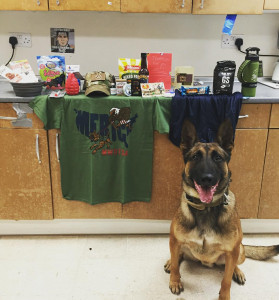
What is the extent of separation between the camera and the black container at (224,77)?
2021mm

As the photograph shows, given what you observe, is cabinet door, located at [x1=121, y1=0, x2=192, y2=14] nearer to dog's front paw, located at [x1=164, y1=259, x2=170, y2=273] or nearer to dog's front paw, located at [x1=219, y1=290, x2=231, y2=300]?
dog's front paw, located at [x1=164, y1=259, x2=170, y2=273]

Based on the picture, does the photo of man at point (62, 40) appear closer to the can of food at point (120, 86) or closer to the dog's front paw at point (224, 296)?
the can of food at point (120, 86)

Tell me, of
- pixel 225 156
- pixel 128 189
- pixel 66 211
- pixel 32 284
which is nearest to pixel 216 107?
pixel 225 156

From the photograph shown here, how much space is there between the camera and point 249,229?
236cm

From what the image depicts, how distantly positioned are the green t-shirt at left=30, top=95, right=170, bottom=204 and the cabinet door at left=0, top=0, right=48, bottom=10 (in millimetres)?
624

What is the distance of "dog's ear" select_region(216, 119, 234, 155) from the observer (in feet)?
5.46

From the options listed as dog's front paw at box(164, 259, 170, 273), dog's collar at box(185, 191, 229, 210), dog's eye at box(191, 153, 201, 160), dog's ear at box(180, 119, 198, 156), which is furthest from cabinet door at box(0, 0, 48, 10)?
dog's front paw at box(164, 259, 170, 273)

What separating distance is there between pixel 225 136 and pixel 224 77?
1.61ft

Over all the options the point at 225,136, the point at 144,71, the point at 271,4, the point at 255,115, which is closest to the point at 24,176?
the point at 144,71

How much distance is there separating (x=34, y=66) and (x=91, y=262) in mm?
1494

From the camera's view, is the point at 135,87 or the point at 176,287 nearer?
the point at 176,287

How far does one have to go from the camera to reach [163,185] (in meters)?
2.20

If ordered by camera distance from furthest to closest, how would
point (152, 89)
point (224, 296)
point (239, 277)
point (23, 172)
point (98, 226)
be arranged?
point (98, 226), point (23, 172), point (152, 89), point (239, 277), point (224, 296)

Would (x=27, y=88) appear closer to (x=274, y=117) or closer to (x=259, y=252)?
(x=274, y=117)
